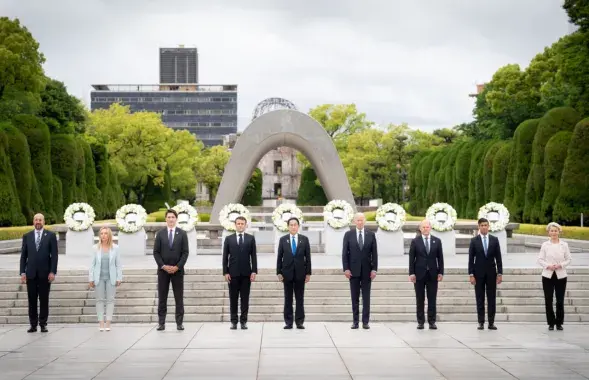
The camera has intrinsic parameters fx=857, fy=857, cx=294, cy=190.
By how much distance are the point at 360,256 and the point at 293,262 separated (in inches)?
40.7

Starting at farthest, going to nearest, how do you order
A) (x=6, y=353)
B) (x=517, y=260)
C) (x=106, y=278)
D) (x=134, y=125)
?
1. (x=134, y=125)
2. (x=517, y=260)
3. (x=106, y=278)
4. (x=6, y=353)

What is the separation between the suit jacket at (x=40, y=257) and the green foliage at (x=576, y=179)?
23.4 meters

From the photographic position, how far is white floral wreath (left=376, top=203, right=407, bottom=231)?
22453mm

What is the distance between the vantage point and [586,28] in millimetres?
36156

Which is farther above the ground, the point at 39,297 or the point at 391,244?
the point at 391,244

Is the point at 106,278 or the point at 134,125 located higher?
the point at 134,125

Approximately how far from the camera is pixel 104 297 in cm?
1302

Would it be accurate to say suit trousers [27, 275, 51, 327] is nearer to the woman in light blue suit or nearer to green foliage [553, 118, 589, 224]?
the woman in light blue suit

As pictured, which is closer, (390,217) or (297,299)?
(297,299)

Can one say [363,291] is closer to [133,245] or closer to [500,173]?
[133,245]

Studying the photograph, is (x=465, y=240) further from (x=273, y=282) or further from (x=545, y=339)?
(x=545, y=339)

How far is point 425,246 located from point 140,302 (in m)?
5.16

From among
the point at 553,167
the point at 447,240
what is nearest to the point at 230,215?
the point at 447,240

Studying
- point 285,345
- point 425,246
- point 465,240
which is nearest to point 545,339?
point 425,246
